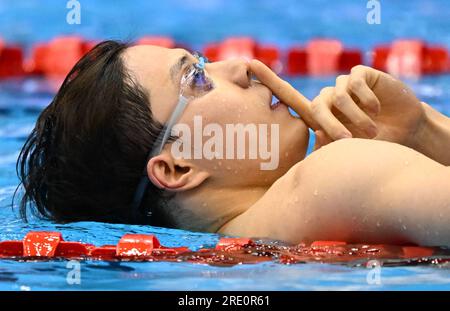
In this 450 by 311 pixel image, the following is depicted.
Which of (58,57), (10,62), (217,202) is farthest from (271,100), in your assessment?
(10,62)

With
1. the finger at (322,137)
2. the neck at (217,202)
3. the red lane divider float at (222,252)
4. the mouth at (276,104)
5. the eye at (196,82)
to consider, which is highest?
the eye at (196,82)

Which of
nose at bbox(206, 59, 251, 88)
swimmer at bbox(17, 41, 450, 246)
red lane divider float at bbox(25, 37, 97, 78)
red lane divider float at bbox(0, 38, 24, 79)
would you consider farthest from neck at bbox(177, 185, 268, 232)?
red lane divider float at bbox(0, 38, 24, 79)

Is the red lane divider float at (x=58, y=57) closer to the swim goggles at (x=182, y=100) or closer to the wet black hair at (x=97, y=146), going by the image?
the wet black hair at (x=97, y=146)

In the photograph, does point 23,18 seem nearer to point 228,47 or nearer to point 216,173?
point 228,47

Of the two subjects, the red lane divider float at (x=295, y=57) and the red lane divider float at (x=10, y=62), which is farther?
the red lane divider float at (x=10, y=62)

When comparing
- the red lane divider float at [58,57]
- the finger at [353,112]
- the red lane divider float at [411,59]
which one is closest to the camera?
the finger at [353,112]

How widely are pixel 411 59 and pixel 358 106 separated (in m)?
2.59

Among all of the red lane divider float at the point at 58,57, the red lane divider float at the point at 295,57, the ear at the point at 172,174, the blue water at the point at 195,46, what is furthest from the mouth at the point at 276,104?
the red lane divider float at the point at 58,57

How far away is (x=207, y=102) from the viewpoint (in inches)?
78.2

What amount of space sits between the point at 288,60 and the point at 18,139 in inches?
64.7

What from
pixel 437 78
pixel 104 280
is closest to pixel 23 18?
pixel 437 78

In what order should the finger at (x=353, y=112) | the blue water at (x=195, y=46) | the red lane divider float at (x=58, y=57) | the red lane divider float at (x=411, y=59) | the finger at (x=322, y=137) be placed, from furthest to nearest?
the red lane divider float at (x=58, y=57) < the red lane divider float at (x=411, y=59) < the finger at (x=322, y=137) < the finger at (x=353, y=112) < the blue water at (x=195, y=46)

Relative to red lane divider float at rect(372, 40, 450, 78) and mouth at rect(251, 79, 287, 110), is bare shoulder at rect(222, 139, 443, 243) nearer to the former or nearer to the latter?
mouth at rect(251, 79, 287, 110)

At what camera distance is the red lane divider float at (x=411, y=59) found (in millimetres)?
4445
